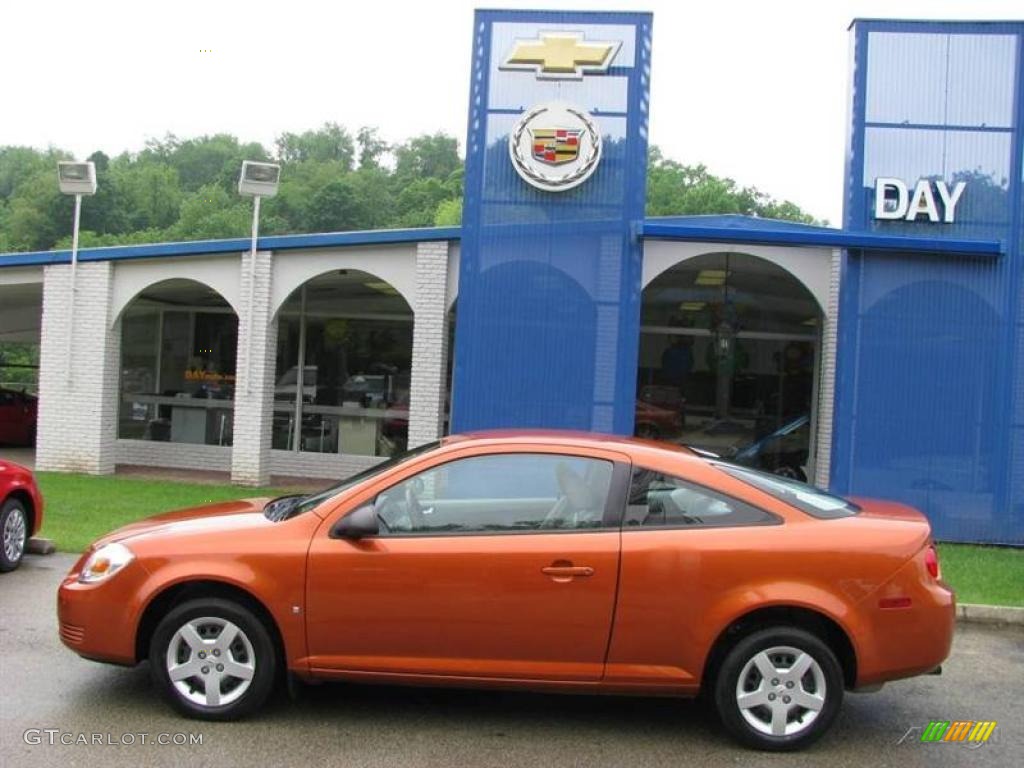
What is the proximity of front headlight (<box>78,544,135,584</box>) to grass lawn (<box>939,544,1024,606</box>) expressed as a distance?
6.17 meters

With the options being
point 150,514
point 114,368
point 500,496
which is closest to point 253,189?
point 114,368

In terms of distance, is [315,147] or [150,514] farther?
[315,147]

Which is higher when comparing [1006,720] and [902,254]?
[902,254]

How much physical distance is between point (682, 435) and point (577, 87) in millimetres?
7066

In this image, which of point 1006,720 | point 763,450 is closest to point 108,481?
point 763,450

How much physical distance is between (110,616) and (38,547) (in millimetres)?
4686

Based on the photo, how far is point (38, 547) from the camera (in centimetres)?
897

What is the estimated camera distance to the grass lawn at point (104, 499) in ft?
32.5

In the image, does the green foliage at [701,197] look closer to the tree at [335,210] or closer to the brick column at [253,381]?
the tree at [335,210]

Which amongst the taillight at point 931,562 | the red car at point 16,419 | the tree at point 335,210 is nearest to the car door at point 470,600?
the taillight at point 931,562

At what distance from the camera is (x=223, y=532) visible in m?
5.00

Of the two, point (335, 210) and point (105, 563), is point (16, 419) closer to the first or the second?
point (105, 563)

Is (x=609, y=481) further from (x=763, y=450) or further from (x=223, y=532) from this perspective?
(x=763, y=450)

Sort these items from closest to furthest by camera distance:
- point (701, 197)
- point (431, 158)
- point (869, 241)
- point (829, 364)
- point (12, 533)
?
point (12, 533), point (869, 241), point (829, 364), point (701, 197), point (431, 158)
